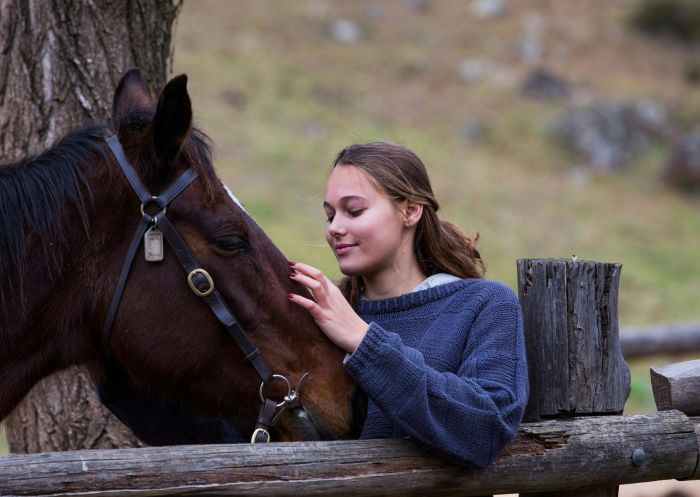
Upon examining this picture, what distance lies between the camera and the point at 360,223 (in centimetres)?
277

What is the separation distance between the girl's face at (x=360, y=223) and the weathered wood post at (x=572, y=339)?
49 centimetres

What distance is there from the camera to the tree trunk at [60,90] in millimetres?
3549

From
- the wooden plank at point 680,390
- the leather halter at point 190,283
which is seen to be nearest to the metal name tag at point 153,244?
the leather halter at point 190,283

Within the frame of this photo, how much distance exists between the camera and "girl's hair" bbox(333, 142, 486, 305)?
2818 mm

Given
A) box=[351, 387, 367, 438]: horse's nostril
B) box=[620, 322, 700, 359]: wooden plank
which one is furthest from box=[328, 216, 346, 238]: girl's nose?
box=[620, 322, 700, 359]: wooden plank

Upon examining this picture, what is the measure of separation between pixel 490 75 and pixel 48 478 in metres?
21.9

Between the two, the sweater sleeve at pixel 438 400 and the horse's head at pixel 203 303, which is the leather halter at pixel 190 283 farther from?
the sweater sleeve at pixel 438 400

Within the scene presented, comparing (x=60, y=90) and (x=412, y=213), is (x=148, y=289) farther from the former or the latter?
(x=60, y=90)

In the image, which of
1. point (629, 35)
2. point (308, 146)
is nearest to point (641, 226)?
point (308, 146)

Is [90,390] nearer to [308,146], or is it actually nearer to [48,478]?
[48,478]

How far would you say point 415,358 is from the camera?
242 cm

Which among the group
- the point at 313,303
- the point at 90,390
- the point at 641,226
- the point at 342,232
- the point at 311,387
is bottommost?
the point at 641,226

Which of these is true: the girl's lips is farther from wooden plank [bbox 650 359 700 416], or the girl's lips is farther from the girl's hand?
wooden plank [bbox 650 359 700 416]

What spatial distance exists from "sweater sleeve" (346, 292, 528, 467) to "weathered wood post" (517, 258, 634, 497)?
0.41m
